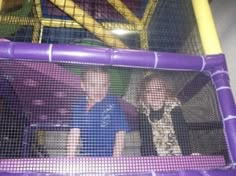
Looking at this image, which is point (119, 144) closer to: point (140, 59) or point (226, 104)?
point (140, 59)

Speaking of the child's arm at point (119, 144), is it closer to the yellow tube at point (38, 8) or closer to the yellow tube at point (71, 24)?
the yellow tube at point (71, 24)

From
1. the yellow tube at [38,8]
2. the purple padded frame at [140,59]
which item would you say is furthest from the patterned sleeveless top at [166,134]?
the yellow tube at [38,8]

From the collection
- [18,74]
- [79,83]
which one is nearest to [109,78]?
[79,83]

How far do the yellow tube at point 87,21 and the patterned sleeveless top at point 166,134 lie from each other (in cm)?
84

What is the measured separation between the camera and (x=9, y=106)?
5.13 ft

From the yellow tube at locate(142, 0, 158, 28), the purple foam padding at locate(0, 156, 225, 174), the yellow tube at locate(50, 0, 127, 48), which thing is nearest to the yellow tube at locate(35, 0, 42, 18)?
the yellow tube at locate(50, 0, 127, 48)

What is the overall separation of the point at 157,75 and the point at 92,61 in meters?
0.45

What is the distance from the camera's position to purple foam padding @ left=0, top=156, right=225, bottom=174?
1.07 m

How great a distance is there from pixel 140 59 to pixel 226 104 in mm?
516

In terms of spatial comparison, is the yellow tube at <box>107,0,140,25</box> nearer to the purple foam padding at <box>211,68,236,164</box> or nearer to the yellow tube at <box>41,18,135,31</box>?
the yellow tube at <box>41,18,135,31</box>

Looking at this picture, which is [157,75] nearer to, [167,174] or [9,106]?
[167,174]

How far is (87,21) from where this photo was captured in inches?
86.1

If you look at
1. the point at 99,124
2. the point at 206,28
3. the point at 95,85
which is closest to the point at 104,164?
the point at 99,124

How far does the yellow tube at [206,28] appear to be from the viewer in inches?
57.2
